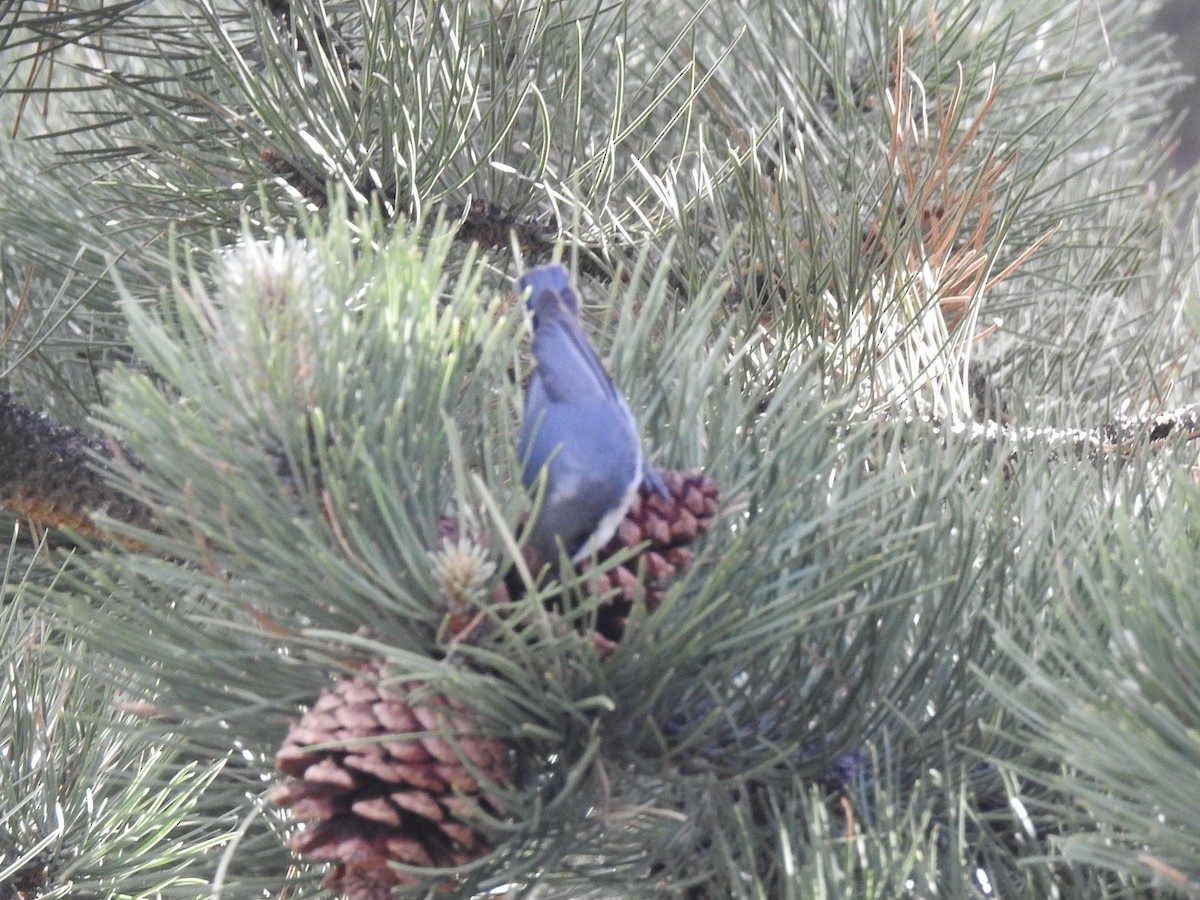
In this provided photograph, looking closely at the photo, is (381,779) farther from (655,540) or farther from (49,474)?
(49,474)

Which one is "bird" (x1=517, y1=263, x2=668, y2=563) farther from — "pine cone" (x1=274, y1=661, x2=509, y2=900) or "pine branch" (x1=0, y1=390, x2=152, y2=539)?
"pine branch" (x1=0, y1=390, x2=152, y2=539)

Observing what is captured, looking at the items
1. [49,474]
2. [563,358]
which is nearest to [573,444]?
[563,358]

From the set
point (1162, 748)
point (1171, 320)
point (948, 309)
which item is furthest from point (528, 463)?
point (1171, 320)

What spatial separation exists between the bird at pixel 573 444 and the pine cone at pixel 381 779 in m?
0.06

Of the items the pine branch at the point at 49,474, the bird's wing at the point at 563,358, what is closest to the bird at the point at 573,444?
the bird's wing at the point at 563,358

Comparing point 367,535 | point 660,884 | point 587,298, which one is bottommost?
point 660,884

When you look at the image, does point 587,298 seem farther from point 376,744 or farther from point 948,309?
point 376,744

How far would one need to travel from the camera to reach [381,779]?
391 mm

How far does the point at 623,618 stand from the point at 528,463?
2.3 inches

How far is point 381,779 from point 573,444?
122mm

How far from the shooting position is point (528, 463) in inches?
16.1

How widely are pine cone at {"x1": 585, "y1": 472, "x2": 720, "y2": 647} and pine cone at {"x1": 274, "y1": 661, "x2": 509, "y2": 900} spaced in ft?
0.19

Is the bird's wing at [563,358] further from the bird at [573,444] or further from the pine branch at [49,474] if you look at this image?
the pine branch at [49,474]

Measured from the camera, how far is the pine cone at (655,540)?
403 millimetres
